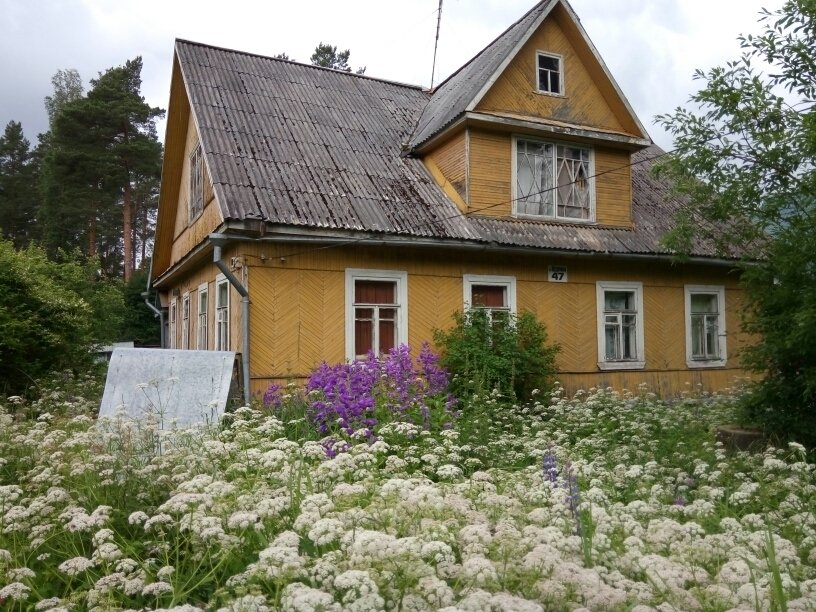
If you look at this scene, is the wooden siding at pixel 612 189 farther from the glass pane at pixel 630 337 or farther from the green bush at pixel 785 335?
the green bush at pixel 785 335

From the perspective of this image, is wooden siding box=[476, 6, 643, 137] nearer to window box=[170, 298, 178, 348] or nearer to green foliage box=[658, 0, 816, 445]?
green foliage box=[658, 0, 816, 445]

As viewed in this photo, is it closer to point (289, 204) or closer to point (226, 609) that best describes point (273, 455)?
point (226, 609)

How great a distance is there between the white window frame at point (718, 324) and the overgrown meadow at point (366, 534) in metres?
8.26

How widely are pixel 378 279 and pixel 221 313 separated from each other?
3122 mm

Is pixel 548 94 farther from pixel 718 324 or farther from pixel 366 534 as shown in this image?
pixel 366 534

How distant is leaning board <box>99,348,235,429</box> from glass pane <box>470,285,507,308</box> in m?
4.46

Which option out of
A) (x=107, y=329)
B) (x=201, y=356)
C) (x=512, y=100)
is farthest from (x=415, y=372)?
(x=107, y=329)

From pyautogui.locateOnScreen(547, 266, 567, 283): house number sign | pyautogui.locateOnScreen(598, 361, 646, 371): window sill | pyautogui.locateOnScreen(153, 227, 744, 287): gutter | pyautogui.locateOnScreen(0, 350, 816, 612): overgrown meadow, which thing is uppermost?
pyautogui.locateOnScreen(153, 227, 744, 287): gutter

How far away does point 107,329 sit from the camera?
730 inches

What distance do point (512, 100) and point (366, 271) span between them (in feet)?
14.9

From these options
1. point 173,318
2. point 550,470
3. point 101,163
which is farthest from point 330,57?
point 550,470

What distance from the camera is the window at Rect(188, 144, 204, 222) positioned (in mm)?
12711

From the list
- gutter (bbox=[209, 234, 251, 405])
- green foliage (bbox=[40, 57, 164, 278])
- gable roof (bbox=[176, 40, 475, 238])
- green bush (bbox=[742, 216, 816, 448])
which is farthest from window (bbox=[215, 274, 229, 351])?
green foliage (bbox=[40, 57, 164, 278])

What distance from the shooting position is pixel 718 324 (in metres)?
13.9
